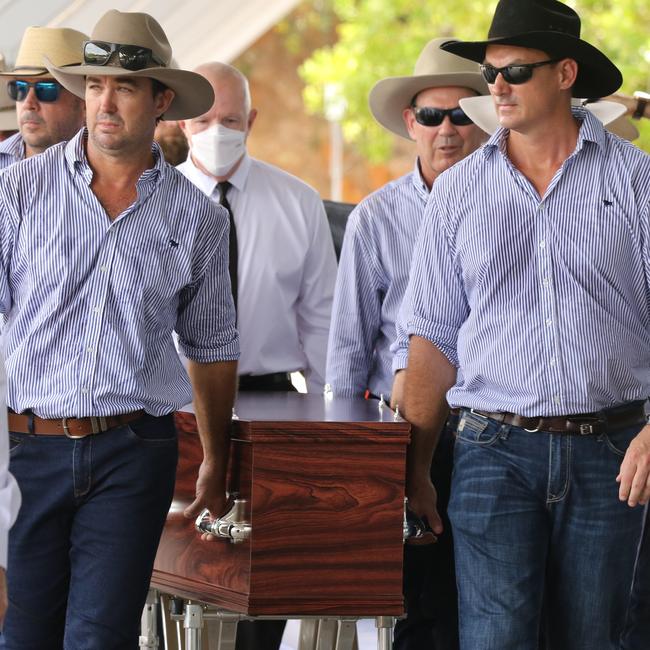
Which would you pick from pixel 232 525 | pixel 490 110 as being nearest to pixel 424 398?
pixel 232 525

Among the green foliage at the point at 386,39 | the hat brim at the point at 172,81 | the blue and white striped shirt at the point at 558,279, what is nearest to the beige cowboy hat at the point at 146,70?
the hat brim at the point at 172,81

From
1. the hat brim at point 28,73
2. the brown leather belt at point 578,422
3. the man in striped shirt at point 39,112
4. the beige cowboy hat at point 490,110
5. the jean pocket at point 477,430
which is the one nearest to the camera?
the brown leather belt at point 578,422

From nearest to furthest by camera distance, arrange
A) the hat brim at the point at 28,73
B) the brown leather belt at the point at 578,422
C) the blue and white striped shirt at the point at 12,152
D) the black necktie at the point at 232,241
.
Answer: the brown leather belt at the point at 578,422, the hat brim at the point at 28,73, the blue and white striped shirt at the point at 12,152, the black necktie at the point at 232,241

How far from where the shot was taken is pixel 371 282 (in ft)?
18.5

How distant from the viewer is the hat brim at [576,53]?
425cm

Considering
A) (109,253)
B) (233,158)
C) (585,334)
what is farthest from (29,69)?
(585,334)

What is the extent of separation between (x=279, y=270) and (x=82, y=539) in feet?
7.74

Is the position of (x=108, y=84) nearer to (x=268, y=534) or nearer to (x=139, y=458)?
(x=139, y=458)

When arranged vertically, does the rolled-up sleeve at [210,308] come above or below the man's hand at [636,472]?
above

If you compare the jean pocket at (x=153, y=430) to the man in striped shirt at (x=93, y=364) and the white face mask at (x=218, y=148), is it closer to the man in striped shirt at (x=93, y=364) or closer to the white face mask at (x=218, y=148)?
the man in striped shirt at (x=93, y=364)

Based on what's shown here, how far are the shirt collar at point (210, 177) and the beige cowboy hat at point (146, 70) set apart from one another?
5.12ft

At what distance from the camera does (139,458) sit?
4277 mm

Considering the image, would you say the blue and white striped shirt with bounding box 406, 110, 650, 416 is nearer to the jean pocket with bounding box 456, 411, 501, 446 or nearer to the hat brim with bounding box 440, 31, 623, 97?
the jean pocket with bounding box 456, 411, 501, 446

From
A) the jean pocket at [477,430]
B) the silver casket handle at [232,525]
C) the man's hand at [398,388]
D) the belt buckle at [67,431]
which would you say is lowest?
the silver casket handle at [232,525]
